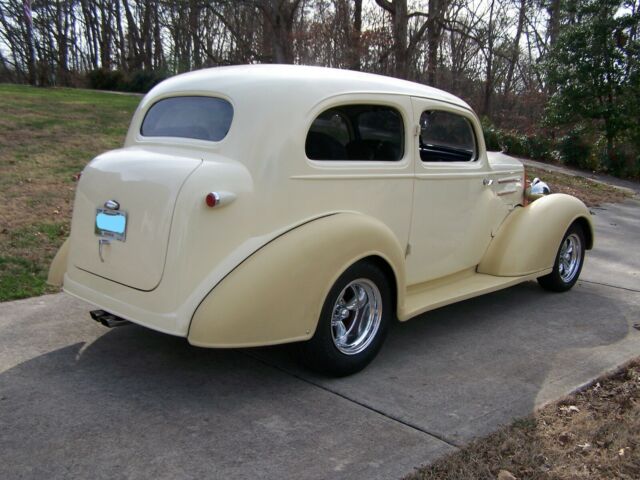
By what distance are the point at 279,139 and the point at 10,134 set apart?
26.9ft

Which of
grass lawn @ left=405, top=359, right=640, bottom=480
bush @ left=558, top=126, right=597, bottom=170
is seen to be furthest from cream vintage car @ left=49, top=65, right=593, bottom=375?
bush @ left=558, top=126, right=597, bottom=170

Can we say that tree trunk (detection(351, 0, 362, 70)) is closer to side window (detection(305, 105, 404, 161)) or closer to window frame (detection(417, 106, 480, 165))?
window frame (detection(417, 106, 480, 165))

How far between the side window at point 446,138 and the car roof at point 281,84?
40 cm

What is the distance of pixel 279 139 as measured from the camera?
350 centimetres

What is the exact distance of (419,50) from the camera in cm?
2370

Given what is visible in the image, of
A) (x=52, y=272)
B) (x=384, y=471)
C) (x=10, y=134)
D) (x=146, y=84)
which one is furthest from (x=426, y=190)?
(x=146, y=84)

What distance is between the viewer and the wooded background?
1581cm

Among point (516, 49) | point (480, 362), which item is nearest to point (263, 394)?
point (480, 362)

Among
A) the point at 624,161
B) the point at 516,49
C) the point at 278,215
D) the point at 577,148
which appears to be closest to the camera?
the point at 278,215

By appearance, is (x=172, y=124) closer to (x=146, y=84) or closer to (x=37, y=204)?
(x=37, y=204)

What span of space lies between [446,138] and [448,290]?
1286 millimetres

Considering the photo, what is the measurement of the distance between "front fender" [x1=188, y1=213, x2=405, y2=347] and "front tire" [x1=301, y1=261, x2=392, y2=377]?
0.40 feet

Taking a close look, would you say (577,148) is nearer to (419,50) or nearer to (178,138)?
(419,50)

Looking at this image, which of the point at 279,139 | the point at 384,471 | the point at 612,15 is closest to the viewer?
the point at 384,471
